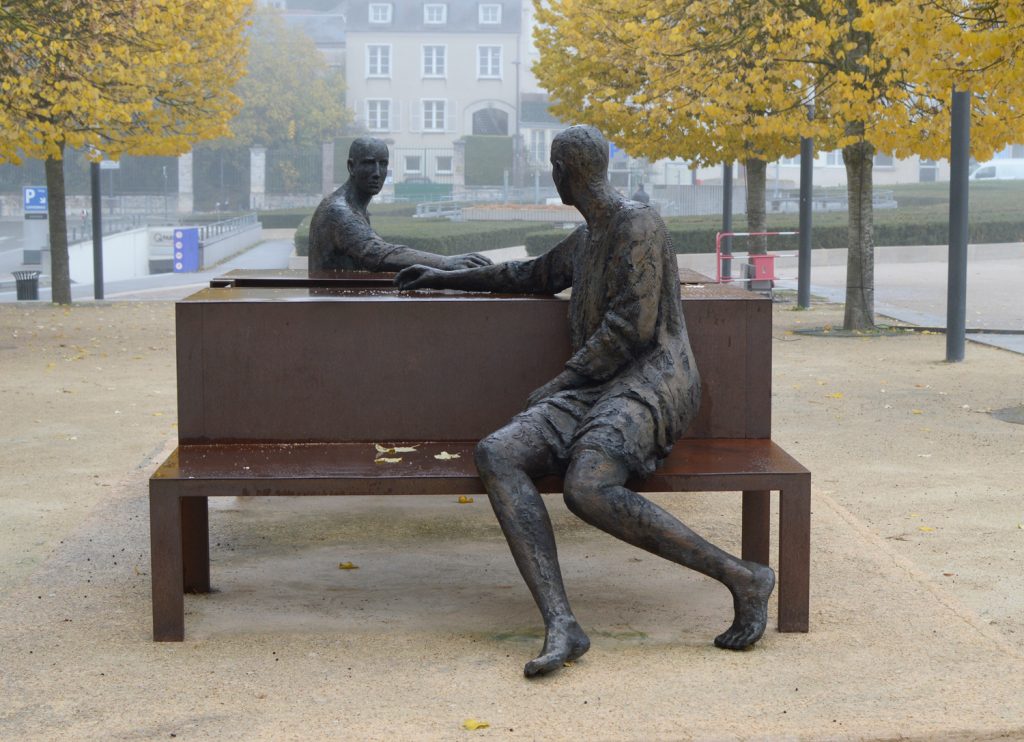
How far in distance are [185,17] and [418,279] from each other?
13020mm

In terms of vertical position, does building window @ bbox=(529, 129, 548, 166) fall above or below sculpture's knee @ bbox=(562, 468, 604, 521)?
above

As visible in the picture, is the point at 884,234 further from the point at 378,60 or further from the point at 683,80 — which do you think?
the point at 378,60

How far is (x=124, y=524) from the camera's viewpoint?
6812 millimetres

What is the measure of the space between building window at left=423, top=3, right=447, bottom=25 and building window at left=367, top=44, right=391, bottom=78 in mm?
3376

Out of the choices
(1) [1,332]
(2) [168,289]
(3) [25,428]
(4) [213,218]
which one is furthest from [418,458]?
(4) [213,218]

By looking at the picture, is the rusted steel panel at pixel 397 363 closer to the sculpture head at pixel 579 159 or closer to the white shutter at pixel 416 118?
the sculpture head at pixel 579 159

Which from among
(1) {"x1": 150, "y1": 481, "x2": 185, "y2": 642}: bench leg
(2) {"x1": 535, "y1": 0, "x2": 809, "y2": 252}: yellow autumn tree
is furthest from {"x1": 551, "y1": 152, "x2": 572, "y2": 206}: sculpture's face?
(2) {"x1": 535, "y1": 0, "x2": 809, "y2": 252}: yellow autumn tree

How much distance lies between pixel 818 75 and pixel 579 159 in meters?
10.8

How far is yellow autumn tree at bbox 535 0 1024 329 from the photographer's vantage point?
9.84 m

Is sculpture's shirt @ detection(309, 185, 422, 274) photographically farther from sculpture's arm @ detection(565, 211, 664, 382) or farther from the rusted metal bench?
sculpture's arm @ detection(565, 211, 664, 382)

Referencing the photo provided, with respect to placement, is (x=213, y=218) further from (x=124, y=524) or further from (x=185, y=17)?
(x=124, y=524)

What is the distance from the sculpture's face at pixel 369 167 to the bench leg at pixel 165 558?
304 centimetres

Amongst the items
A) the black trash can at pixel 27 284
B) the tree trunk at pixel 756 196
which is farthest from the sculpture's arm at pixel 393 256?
the black trash can at pixel 27 284

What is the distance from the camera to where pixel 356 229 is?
766 centimetres
